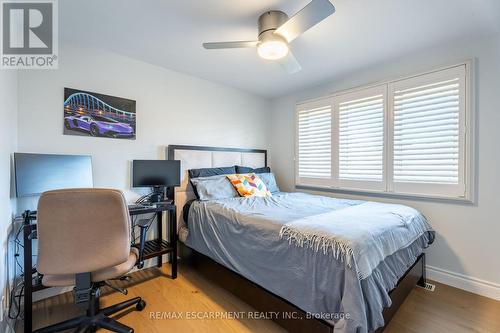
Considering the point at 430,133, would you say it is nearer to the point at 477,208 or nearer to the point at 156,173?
the point at 477,208

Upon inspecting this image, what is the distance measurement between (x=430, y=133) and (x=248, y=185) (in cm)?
208

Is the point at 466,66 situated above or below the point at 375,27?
below

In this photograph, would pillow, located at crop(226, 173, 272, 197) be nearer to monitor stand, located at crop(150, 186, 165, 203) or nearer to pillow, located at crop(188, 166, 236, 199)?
pillow, located at crop(188, 166, 236, 199)

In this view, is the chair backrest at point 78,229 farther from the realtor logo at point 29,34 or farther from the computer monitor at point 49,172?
the realtor logo at point 29,34

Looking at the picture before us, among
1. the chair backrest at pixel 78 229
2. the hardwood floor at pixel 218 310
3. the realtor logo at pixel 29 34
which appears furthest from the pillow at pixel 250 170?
the realtor logo at pixel 29 34

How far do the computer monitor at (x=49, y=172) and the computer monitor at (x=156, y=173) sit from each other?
42cm

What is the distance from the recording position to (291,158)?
386cm

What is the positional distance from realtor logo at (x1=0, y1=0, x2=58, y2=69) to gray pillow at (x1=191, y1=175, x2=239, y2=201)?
1.81 meters

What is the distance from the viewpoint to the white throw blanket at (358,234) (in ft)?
4.26

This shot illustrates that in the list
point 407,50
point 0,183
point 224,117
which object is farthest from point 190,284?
point 407,50

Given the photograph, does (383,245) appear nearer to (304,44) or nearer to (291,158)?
(304,44)

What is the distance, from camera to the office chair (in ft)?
4.51

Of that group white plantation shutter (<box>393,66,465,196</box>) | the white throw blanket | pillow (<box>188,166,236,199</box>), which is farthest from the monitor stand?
white plantation shutter (<box>393,66,465,196</box>)

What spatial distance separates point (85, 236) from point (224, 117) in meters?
2.50
